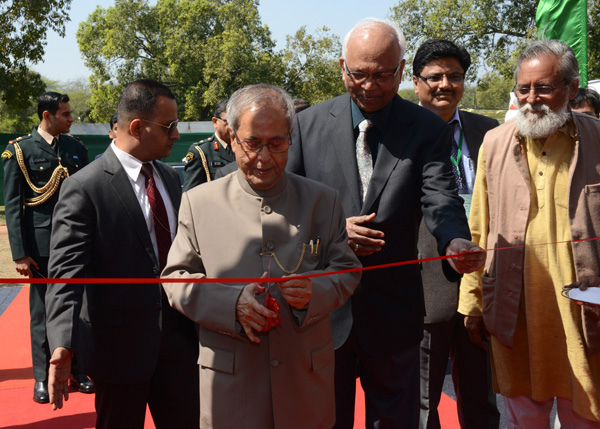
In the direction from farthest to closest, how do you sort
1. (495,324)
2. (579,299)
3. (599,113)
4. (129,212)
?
(599,113), (495,324), (129,212), (579,299)

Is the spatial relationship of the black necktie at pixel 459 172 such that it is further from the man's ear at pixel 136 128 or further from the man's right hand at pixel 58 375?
the man's right hand at pixel 58 375

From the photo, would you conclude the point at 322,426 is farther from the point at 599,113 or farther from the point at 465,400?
the point at 599,113

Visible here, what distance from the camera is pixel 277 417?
7.02ft

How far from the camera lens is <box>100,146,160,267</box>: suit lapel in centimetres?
272

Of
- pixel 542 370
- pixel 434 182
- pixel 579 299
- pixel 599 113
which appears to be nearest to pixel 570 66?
pixel 434 182

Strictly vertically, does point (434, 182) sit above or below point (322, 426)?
above

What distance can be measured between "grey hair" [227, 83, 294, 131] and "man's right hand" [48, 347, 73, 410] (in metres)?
1.06

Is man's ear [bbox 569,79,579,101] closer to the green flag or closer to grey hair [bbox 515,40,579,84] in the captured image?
grey hair [bbox 515,40,579,84]

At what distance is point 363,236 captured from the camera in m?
2.54

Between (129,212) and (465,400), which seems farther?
(465,400)

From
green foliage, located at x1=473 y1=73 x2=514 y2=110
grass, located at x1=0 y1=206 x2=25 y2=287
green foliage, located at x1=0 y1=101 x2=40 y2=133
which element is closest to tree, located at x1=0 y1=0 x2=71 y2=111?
grass, located at x1=0 y1=206 x2=25 y2=287

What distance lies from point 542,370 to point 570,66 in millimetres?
1394

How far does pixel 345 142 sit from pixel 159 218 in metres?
0.90

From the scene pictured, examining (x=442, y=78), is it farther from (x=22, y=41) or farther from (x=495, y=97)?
(x=495, y=97)
